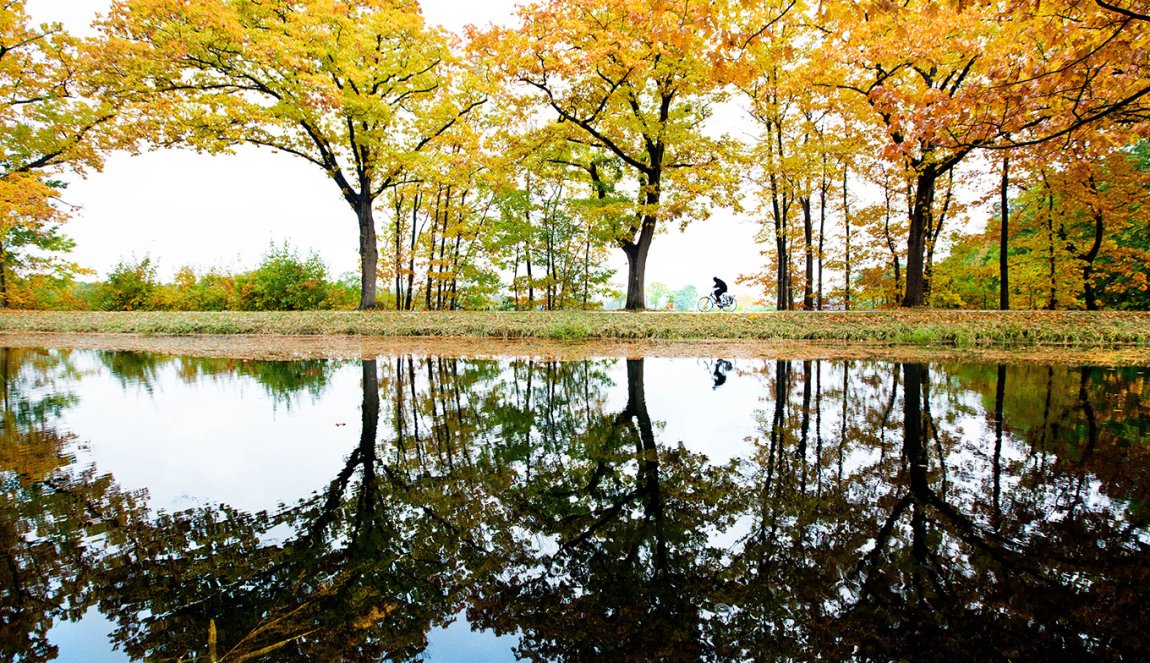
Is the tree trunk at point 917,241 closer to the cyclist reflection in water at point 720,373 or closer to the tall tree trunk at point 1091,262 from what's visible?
the tall tree trunk at point 1091,262

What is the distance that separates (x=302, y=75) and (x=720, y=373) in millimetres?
15233

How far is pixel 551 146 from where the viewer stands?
1819 cm

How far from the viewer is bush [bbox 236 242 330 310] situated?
22.9m

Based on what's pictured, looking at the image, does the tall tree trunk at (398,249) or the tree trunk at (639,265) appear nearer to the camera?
the tree trunk at (639,265)

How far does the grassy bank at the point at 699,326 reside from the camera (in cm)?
1027

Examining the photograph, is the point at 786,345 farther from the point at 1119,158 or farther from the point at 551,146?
the point at 1119,158

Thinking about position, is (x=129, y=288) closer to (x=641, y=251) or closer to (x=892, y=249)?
(x=641, y=251)

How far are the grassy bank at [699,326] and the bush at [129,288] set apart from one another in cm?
841

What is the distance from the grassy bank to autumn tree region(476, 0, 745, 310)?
18.4 ft

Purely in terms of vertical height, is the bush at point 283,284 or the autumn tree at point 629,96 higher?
the autumn tree at point 629,96

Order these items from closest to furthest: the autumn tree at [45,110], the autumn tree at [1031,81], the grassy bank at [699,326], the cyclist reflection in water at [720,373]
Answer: the autumn tree at [1031,81], the cyclist reflection in water at [720,373], the grassy bank at [699,326], the autumn tree at [45,110]

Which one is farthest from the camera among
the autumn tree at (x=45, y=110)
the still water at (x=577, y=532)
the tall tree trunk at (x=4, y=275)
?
the tall tree trunk at (x=4, y=275)

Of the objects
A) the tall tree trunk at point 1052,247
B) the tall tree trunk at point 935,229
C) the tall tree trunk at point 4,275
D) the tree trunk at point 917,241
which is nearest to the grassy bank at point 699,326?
the tree trunk at point 917,241

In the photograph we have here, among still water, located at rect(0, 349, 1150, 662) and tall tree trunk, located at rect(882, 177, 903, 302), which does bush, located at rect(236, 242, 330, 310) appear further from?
tall tree trunk, located at rect(882, 177, 903, 302)
